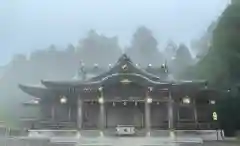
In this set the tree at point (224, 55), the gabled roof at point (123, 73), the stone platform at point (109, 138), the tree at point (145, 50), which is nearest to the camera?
Answer: the stone platform at point (109, 138)

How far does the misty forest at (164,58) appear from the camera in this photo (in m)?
3.68

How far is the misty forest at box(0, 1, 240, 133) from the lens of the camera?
368 centimetres

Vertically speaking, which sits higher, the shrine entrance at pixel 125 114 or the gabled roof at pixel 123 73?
the gabled roof at pixel 123 73

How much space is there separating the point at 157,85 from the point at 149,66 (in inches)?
13.6

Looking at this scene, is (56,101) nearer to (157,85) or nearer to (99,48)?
(99,48)

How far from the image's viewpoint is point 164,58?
4.40 m

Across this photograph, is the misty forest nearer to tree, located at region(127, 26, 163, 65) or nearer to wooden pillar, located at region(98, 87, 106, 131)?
tree, located at region(127, 26, 163, 65)


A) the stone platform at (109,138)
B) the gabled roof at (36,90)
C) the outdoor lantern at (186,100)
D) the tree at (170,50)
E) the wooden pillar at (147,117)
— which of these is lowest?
the stone platform at (109,138)

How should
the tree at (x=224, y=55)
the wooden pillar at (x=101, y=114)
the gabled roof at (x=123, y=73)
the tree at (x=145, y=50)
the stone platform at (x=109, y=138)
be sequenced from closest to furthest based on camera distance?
the stone platform at (x=109, y=138), the tree at (x=224, y=55), the wooden pillar at (x=101, y=114), the gabled roof at (x=123, y=73), the tree at (x=145, y=50)

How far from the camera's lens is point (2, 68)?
123 inches

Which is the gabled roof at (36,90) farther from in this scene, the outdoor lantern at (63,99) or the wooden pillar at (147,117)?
the wooden pillar at (147,117)

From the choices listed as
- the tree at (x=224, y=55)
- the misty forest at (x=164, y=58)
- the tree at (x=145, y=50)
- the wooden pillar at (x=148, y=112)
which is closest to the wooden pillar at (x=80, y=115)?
the misty forest at (x=164, y=58)

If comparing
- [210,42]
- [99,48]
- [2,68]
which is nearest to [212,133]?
[210,42]

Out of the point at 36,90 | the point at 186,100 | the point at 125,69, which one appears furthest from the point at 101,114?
the point at 186,100
